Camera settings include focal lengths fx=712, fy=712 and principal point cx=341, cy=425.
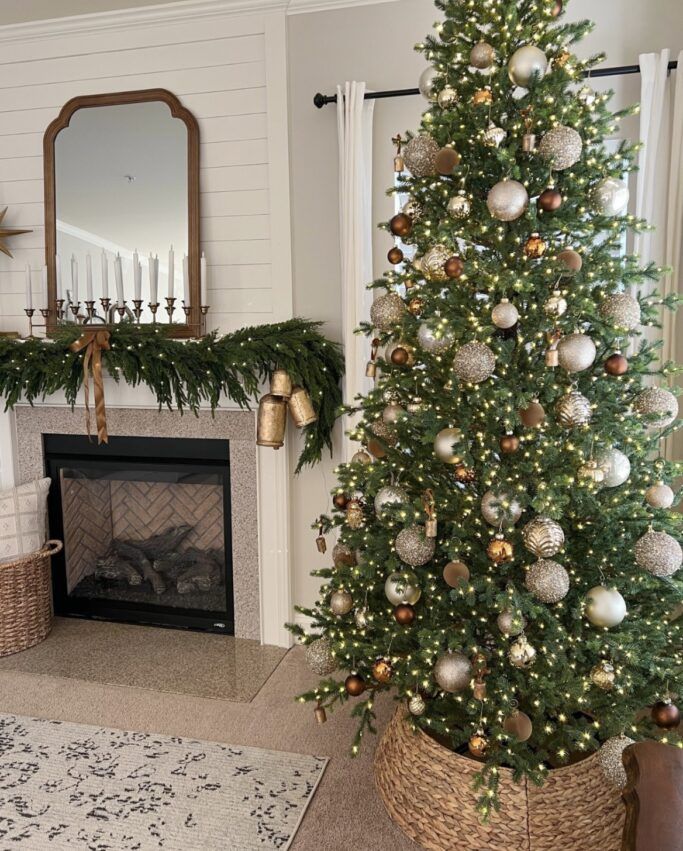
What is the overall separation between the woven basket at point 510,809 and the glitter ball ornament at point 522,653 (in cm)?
34

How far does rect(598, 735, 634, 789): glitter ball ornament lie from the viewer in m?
1.66

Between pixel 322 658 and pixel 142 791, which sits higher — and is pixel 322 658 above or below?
above

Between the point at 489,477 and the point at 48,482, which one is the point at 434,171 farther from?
the point at 48,482

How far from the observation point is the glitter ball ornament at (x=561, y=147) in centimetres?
166

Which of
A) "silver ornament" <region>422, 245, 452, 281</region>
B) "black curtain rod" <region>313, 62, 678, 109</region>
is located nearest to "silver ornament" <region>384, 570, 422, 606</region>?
"silver ornament" <region>422, 245, 452, 281</region>

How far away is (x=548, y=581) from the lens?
64.7 inches

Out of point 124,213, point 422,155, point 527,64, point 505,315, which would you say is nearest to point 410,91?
point 422,155

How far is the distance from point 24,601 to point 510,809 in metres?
2.17

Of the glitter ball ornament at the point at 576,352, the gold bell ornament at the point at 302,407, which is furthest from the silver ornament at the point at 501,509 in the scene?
the gold bell ornament at the point at 302,407

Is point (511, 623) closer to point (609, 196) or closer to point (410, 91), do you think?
point (609, 196)

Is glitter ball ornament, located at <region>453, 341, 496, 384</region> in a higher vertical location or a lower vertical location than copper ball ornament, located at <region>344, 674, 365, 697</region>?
higher

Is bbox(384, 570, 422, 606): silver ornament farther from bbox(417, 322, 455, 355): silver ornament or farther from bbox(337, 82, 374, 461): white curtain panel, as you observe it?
bbox(337, 82, 374, 461): white curtain panel

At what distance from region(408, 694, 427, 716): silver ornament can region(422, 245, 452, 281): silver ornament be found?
1087 millimetres

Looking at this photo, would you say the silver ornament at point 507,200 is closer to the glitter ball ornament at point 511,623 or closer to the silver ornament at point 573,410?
the silver ornament at point 573,410
